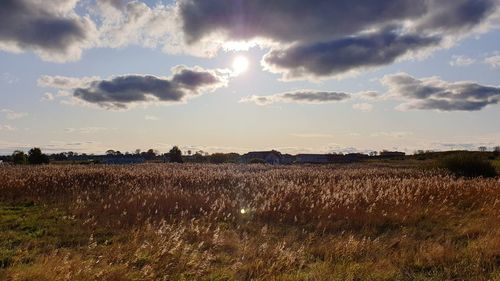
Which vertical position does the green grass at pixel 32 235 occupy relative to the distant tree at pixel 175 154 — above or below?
below

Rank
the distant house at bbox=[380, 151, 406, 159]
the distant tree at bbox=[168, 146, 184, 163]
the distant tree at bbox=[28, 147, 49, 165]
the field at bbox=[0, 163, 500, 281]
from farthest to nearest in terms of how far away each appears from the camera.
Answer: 1. the distant house at bbox=[380, 151, 406, 159]
2. the distant tree at bbox=[168, 146, 184, 163]
3. the distant tree at bbox=[28, 147, 49, 165]
4. the field at bbox=[0, 163, 500, 281]

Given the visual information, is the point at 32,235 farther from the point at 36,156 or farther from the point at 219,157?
the point at 219,157

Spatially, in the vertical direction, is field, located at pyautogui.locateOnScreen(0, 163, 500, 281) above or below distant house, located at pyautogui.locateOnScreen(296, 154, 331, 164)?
below

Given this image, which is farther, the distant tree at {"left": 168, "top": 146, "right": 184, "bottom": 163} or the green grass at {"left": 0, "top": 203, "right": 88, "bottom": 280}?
the distant tree at {"left": 168, "top": 146, "right": 184, "bottom": 163}

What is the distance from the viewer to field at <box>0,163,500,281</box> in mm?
6523

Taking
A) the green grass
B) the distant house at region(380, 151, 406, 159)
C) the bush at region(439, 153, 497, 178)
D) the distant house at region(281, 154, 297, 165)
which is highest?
the distant house at region(380, 151, 406, 159)

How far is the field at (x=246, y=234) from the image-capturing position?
6.52 meters

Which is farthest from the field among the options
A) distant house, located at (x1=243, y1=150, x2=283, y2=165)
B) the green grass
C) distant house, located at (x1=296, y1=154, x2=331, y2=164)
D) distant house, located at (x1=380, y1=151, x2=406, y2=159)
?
distant house, located at (x1=296, y1=154, x2=331, y2=164)

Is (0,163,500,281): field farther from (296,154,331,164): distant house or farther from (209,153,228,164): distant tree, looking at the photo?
(296,154,331,164): distant house

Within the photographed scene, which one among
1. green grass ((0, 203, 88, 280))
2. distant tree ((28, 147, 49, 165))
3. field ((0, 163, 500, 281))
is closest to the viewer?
field ((0, 163, 500, 281))

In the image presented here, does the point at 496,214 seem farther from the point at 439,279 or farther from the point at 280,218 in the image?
the point at 439,279

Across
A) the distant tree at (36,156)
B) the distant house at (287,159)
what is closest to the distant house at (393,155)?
the distant house at (287,159)

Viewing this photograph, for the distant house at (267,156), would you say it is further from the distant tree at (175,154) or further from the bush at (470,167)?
the bush at (470,167)

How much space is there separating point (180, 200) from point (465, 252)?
7.60 meters
